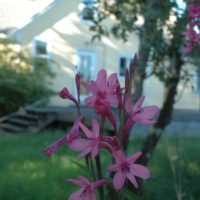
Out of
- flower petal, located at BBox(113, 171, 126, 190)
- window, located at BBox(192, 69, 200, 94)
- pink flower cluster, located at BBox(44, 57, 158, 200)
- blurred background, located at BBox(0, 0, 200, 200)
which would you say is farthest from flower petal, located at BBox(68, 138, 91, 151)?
window, located at BBox(192, 69, 200, 94)

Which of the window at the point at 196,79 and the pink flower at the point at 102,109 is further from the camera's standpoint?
the window at the point at 196,79

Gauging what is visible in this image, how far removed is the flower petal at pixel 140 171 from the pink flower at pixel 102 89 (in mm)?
159

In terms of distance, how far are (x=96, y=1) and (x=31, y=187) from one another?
2093 mm

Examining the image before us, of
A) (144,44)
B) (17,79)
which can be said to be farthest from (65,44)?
(144,44)

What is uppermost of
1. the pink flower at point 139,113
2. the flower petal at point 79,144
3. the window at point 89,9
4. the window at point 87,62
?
the window at point 89,9

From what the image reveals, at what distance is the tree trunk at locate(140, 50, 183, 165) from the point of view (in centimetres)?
559

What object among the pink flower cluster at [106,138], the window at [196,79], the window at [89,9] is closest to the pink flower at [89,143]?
the pink flower cluster at [106,138]

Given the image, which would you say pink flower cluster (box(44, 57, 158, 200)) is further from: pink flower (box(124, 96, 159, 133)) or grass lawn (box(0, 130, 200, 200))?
grass lawn (box(0, 130, 200, 200))

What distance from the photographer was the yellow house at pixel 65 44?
19.2m

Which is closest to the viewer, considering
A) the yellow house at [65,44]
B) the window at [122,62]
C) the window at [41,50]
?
the window at [41,50]

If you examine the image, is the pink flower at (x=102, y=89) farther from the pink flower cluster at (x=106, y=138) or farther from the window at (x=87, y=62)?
the window at (x=87, y=62)

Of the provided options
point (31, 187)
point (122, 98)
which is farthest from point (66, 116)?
point (122, 98)

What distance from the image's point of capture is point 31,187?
5.77 metres

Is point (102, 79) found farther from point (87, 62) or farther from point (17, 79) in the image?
point (87, 62)
